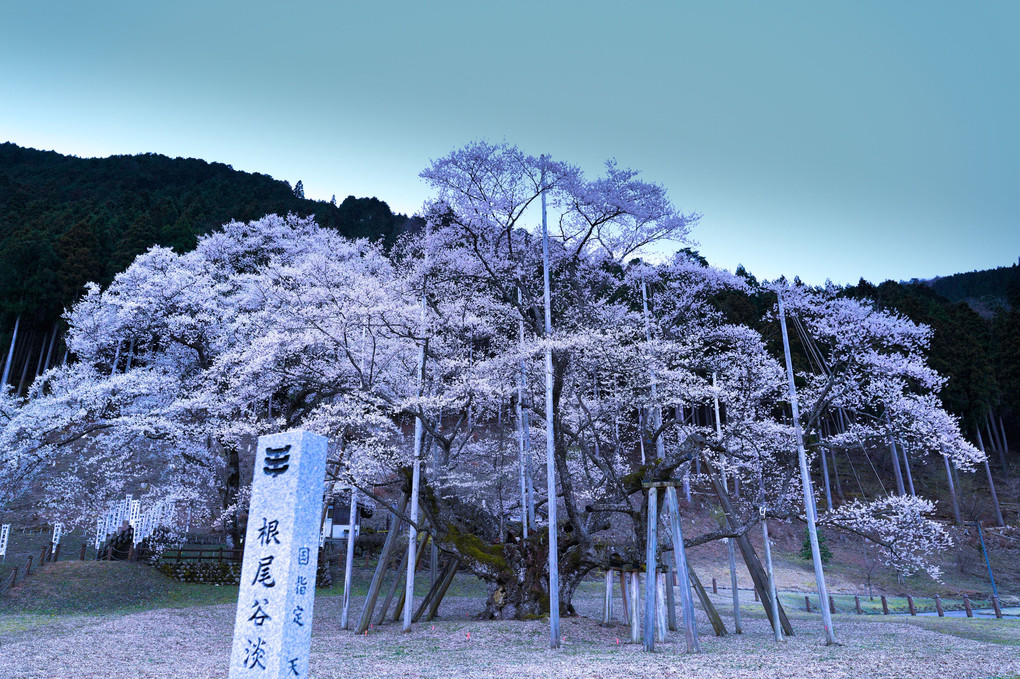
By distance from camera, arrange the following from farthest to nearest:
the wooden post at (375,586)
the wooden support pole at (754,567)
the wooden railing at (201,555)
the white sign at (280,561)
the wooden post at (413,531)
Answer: the wooden railing at (201,555), the wooden post at (375,586), the wooden post at (413,531), the wooden support pole at (754,567), the white sign at (280,561)

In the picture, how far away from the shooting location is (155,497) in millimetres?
21859

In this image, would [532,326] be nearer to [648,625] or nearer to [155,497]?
[648,625]

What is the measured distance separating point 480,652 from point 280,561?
6.42 meters

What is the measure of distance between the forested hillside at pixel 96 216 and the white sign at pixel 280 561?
114 feet

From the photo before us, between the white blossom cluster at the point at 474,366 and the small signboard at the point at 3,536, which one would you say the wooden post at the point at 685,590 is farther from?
the small signboard at the point at 3,536

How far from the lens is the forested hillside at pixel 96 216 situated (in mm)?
36781

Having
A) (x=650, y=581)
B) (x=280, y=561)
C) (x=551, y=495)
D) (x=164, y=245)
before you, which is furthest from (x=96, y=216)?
(x=650, y=581)

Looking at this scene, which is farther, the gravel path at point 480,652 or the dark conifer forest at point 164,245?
the dark conifer forest at point 164,245

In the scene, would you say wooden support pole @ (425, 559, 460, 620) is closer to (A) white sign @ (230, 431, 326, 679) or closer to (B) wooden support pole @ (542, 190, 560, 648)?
(B) wooden support pole @ (542, 190, 560, 648)

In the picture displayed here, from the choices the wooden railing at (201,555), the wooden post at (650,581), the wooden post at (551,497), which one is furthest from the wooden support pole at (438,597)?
the wooden railing at (201,555)

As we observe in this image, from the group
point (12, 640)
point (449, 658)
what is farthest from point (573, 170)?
point (12, 640)

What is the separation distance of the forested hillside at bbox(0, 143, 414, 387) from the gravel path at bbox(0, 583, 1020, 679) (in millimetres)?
28092

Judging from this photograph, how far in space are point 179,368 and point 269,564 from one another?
22401 millimetres

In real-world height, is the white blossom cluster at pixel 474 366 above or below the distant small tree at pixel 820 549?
above
